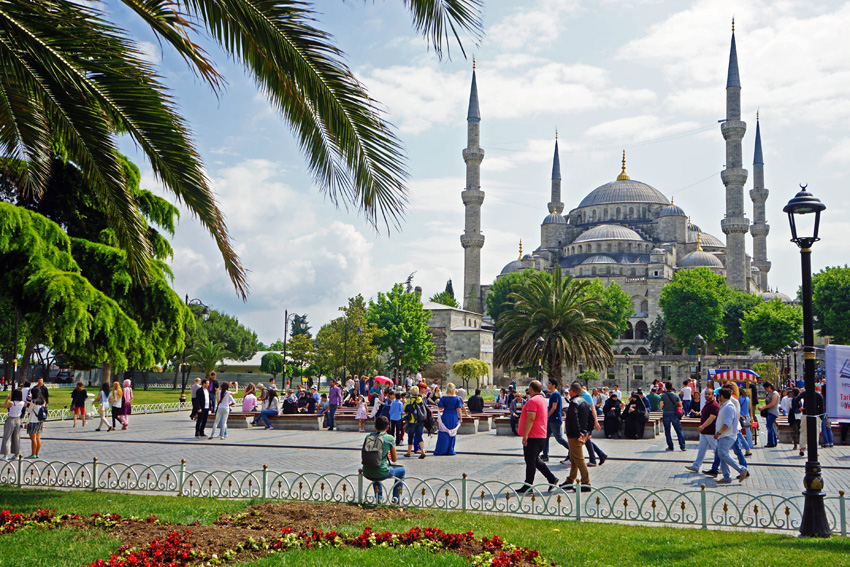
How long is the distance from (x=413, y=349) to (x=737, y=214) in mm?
32916

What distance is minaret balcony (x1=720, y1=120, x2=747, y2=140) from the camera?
60.5m

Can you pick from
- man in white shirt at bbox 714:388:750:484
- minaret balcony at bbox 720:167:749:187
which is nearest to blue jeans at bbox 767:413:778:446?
man in white shirt at bbox 714:388:750:484

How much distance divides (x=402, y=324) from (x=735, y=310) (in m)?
33.4

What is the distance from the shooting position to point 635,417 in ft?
54.4

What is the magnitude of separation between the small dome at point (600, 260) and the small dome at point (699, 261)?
8.45 metres

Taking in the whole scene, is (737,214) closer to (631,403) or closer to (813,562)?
(631,403)

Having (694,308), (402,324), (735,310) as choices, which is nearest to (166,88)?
(402,324)

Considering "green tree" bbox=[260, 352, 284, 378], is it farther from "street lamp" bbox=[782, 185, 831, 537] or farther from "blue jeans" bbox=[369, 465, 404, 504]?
"street lamp" bbox=[782, 185, 831, 537]

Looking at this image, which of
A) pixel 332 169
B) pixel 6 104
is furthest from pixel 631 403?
pixel 6 104

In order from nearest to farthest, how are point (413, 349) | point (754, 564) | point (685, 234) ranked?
point (754, 564) → point (413, 349) → point (685, 234)

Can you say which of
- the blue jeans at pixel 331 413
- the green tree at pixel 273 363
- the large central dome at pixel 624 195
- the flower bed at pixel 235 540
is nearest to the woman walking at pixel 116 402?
the blue jeans at pixel 331 413

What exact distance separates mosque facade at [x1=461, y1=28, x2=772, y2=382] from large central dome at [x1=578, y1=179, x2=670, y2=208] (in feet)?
0.43

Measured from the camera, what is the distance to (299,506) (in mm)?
7555

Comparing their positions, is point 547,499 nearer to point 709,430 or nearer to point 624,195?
point 709,430
